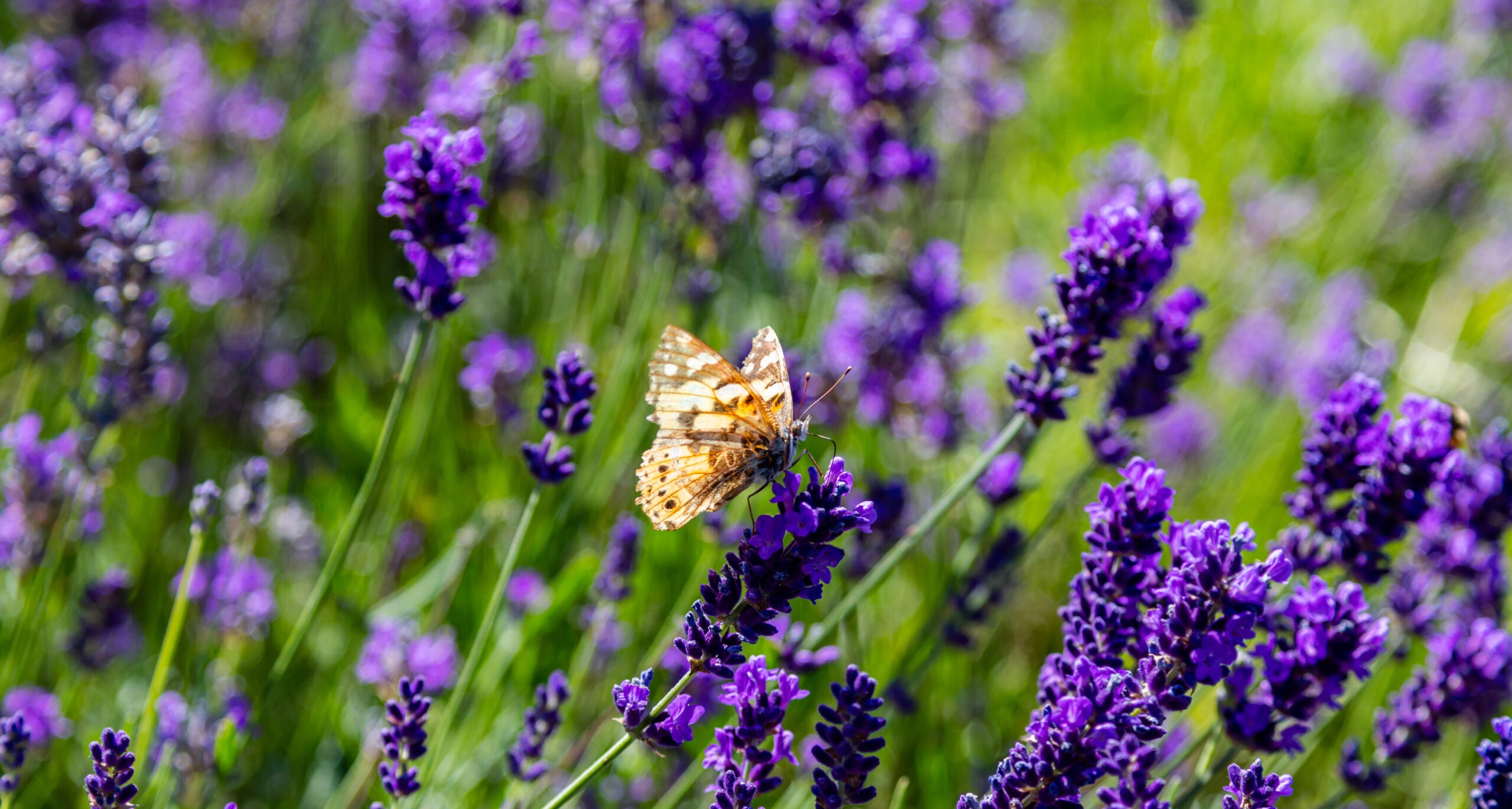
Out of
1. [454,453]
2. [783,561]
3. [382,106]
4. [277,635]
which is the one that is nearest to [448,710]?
[783,561]

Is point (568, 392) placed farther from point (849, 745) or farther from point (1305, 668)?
point (1305, 668)

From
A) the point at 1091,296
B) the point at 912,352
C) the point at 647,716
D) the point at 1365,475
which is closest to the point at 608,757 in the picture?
the point at 647,716

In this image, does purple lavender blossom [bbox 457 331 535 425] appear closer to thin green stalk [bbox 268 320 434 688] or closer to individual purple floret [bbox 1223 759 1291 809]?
thin green stalk [bbox 268 320 434 688]

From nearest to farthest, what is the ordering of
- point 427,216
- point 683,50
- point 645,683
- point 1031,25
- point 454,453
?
point 645,683, point 427,216, point 683,50, point 454,453, point 1031,25

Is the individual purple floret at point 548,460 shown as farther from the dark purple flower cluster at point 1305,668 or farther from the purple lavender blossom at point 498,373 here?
the dark purple flower cluster at point 1305,668

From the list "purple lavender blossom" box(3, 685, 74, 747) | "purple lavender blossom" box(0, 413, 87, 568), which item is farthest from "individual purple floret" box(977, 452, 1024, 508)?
"purple lavender blossom" box(3, 685, 74, 747)

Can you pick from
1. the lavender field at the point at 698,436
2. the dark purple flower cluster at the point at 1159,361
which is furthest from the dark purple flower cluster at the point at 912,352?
the dark purple flower cluster at the point at 1159,361

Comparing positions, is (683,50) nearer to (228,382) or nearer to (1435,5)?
(228,382)
